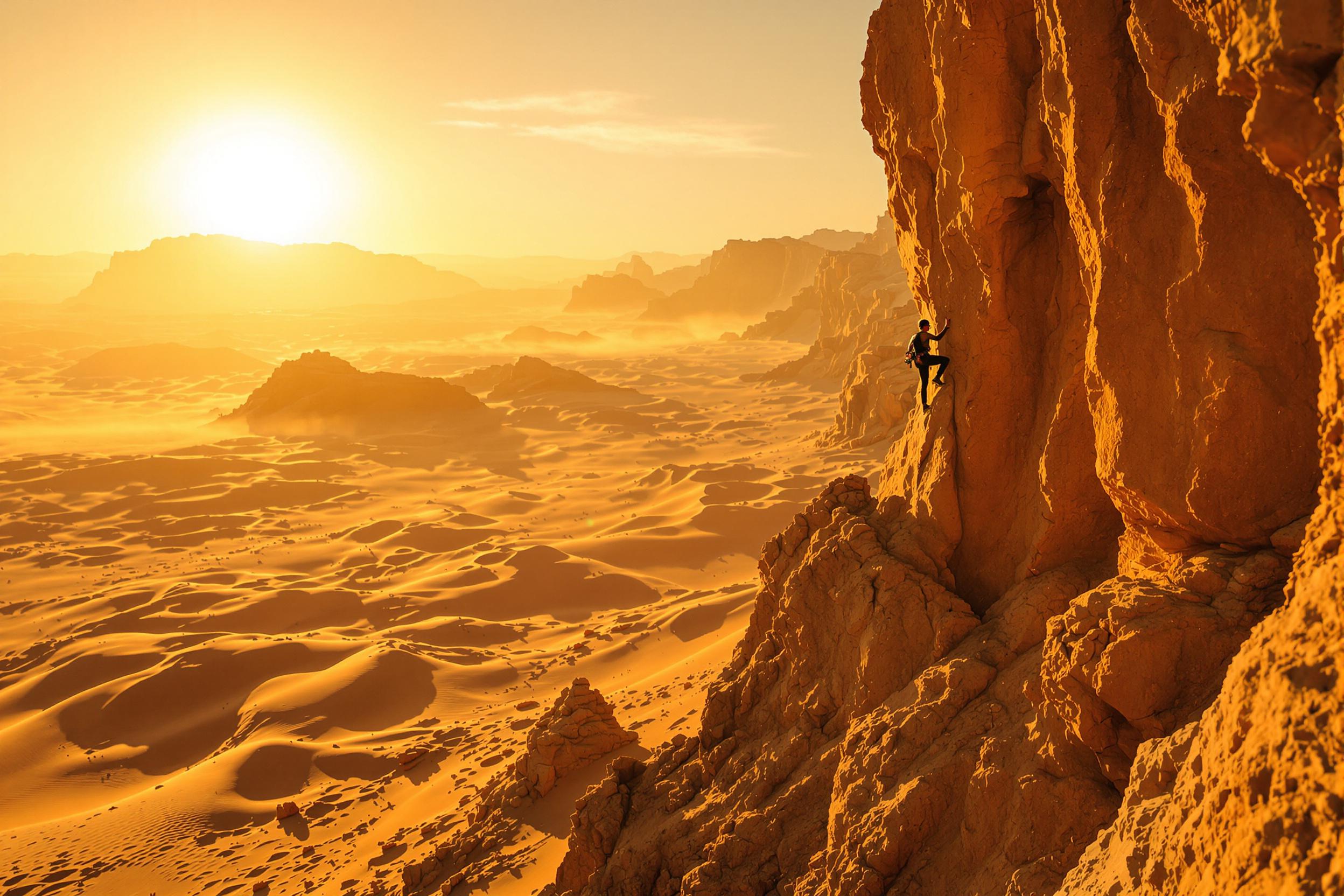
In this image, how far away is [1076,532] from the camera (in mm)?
5039

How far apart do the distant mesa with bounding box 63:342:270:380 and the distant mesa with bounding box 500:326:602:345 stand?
81.8 ft

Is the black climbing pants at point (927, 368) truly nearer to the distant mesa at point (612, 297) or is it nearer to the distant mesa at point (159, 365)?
Result: the distant mesa at point (159, 365)

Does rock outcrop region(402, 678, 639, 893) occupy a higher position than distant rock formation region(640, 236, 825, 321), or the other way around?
distant rock formation region(640, 236, 825, 321)

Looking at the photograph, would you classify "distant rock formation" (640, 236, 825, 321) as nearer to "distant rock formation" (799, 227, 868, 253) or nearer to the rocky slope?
"distant rock formation" (799, 227, 868, 253)

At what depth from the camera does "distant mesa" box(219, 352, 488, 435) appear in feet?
132

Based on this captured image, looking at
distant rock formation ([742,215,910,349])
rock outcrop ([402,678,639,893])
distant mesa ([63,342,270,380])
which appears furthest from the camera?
distant mesa ([63,342,270,380])

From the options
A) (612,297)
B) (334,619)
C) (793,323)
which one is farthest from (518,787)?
(612,297)

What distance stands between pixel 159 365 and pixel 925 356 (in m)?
71.2

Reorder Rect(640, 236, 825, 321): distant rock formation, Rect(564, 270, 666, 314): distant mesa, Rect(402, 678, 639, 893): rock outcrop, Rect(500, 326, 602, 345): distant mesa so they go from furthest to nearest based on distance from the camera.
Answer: Rect(564, 270, 666, 314): distant mesa
Rect(640, 236, 825, 321): distant rock formation
Rect(500, 326, 602, 345): distant mesa
Rect(402, 678, 639, 893): rock outcrop

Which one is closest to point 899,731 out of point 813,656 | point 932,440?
point 813,656

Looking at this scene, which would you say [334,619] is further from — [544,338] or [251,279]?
[251,279]

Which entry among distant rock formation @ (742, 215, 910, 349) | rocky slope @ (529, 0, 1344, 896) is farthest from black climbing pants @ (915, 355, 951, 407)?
distant rock formation @ (742, 215, 910, 349)

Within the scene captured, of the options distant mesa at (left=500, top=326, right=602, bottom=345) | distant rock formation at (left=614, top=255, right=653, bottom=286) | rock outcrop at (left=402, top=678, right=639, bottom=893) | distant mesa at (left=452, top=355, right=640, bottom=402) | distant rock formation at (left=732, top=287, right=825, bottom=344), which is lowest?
rock outcrop at (left=402, top=678, right=639, bottom=893)

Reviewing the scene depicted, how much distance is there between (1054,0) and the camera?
4102mm
